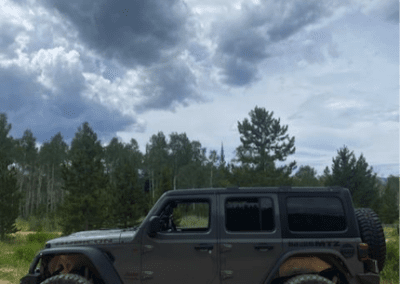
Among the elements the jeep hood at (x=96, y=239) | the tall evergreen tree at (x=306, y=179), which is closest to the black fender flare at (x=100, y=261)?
the jeep hood at (x=96, y=239)

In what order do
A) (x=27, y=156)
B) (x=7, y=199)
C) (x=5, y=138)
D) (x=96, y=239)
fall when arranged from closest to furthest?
Answer: (x=96, y=239)
(x=7, y=199)
(x=5, y=138)
(x=27, y=156)

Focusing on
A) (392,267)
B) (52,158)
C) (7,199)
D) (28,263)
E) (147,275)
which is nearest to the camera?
(147,275)

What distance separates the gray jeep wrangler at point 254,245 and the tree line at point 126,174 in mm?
20868

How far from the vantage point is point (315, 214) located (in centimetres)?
471

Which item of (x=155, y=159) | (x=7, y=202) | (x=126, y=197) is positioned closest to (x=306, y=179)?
(x=155, y=159)

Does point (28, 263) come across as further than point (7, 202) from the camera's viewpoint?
No

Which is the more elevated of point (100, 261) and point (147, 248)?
point (147, 248)

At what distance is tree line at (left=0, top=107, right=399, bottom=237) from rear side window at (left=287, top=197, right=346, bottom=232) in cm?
2167

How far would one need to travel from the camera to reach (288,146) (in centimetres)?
4175

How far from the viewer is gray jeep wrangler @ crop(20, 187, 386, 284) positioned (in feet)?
15.0

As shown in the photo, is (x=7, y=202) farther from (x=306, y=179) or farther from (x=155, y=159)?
(x=306, y=179)

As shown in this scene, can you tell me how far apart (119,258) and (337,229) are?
2.78 meters

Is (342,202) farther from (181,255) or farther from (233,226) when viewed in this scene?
(181,255)

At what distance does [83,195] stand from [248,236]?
864 inches
